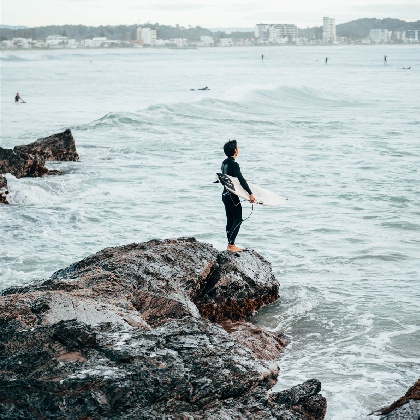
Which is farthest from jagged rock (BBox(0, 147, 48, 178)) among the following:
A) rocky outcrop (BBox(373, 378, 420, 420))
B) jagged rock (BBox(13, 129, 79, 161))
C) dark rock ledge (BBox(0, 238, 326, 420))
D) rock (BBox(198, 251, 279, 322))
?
rocky outcrop (BBox(373, 378, 420, 420))

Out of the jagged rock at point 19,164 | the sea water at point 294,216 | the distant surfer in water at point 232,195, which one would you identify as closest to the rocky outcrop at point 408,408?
the sea water at point 294,216

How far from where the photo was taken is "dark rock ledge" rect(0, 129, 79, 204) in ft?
61.6

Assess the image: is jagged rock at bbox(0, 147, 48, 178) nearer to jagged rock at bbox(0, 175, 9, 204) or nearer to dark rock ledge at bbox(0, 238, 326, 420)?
jagged rock at bbox(0, 175, 9, 204)

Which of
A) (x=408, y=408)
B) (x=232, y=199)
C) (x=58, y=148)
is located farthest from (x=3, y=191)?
(x=408, y=408)

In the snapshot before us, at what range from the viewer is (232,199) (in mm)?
9531

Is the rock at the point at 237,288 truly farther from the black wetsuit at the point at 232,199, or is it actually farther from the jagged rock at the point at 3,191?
the jagged rock at the point at 3,191

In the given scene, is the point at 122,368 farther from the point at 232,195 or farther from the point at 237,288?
the point at 232,195

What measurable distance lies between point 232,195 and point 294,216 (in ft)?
18.2

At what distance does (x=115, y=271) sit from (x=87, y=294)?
A: 0.89m

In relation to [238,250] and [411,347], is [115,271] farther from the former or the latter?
[411,347]

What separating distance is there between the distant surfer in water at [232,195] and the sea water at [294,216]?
3.68 feet

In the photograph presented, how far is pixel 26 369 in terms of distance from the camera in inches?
196

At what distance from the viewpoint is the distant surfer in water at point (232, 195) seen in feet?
30.7

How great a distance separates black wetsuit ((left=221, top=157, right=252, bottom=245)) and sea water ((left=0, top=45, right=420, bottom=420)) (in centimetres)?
114
